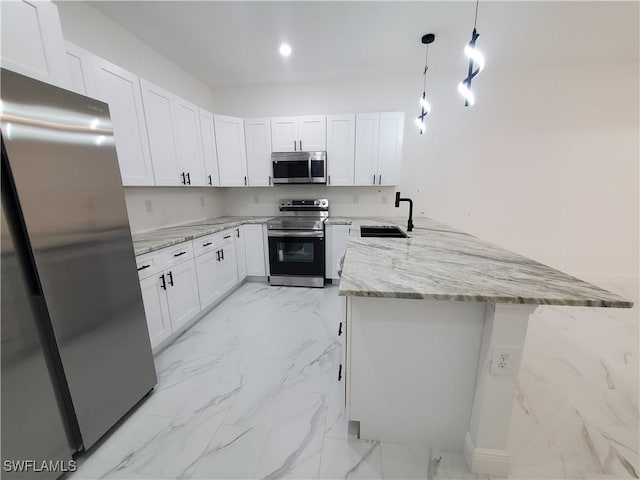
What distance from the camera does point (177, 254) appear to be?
2.17 m

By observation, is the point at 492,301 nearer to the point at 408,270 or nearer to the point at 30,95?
the point at 408,270

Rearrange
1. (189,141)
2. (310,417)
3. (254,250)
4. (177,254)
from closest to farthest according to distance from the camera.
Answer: (310,417) < (177,254) < (189,141) < (254,250)

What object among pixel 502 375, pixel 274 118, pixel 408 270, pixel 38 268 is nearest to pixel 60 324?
pixel 38 268

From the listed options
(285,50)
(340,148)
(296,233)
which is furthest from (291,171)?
(285,50)

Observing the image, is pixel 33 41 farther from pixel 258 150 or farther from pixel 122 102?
pixel 258 150

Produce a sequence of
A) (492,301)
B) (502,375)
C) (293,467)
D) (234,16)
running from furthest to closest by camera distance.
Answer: (234,16), (293,467), (502,375), (492,301)

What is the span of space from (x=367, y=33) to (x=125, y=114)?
238 cm

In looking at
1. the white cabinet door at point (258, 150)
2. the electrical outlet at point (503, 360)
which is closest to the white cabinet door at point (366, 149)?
the white cabinet door at point (258, 150)

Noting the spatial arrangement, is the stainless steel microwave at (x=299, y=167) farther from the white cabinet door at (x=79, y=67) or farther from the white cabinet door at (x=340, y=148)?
the white cabinet door at (x=79, y=67)

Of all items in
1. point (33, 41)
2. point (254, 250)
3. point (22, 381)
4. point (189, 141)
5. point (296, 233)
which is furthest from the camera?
point (254, 250)

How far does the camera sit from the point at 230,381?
1.73 metres

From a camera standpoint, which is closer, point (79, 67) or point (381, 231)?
point (79, 67)

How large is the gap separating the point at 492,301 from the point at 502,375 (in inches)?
15.5

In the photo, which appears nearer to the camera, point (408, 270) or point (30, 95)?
point (30, 95)
